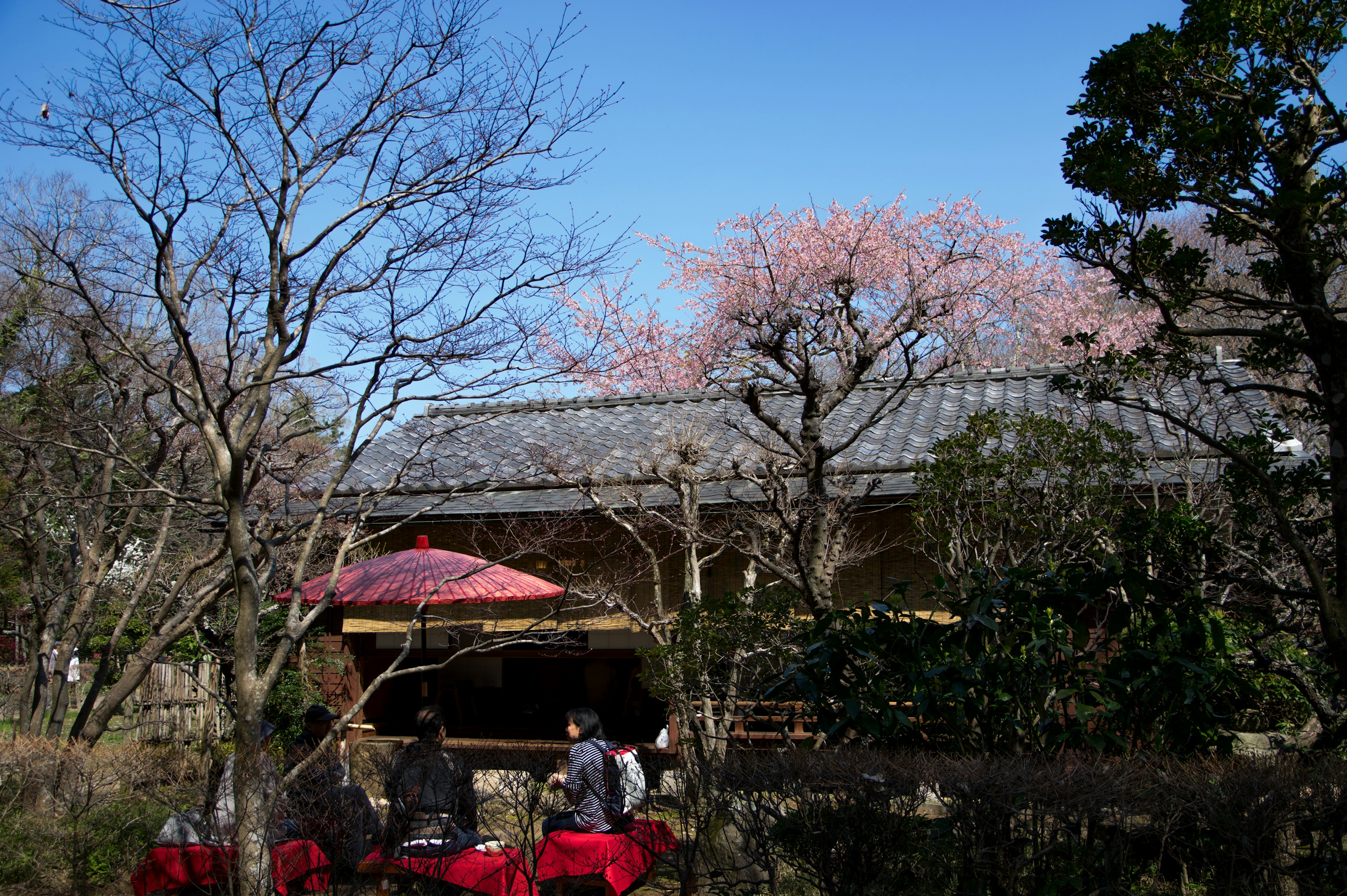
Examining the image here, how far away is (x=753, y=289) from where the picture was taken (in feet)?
25.6

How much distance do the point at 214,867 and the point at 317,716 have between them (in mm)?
1206

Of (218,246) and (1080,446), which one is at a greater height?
(218,246)

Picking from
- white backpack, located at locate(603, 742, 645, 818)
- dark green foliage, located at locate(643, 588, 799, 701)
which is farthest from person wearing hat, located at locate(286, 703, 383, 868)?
dark green foliage, located at locate(643, 588, 799, 701)

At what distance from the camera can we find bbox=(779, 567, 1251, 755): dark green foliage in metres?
3.87

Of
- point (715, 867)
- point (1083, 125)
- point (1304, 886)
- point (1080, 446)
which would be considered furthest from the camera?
point (1080, 446)

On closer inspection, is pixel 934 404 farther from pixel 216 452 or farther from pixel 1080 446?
pixel 216 452

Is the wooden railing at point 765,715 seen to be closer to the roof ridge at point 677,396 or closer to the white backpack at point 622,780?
the white backpack at point 622,780

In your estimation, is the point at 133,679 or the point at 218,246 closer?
the point at 218,246

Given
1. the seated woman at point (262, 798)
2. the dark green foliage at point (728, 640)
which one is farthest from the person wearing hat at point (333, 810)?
the dark green foliage at point (728, 640)

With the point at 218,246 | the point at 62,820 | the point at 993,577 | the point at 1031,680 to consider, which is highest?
the point at 218,246

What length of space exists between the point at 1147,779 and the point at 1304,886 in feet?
1.87

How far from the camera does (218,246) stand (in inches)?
207

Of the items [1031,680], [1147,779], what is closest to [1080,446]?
[1031,680]

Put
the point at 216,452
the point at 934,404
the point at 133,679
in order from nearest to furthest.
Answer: the point at 216,452 < the point at 133,679 < the point at 934,404
